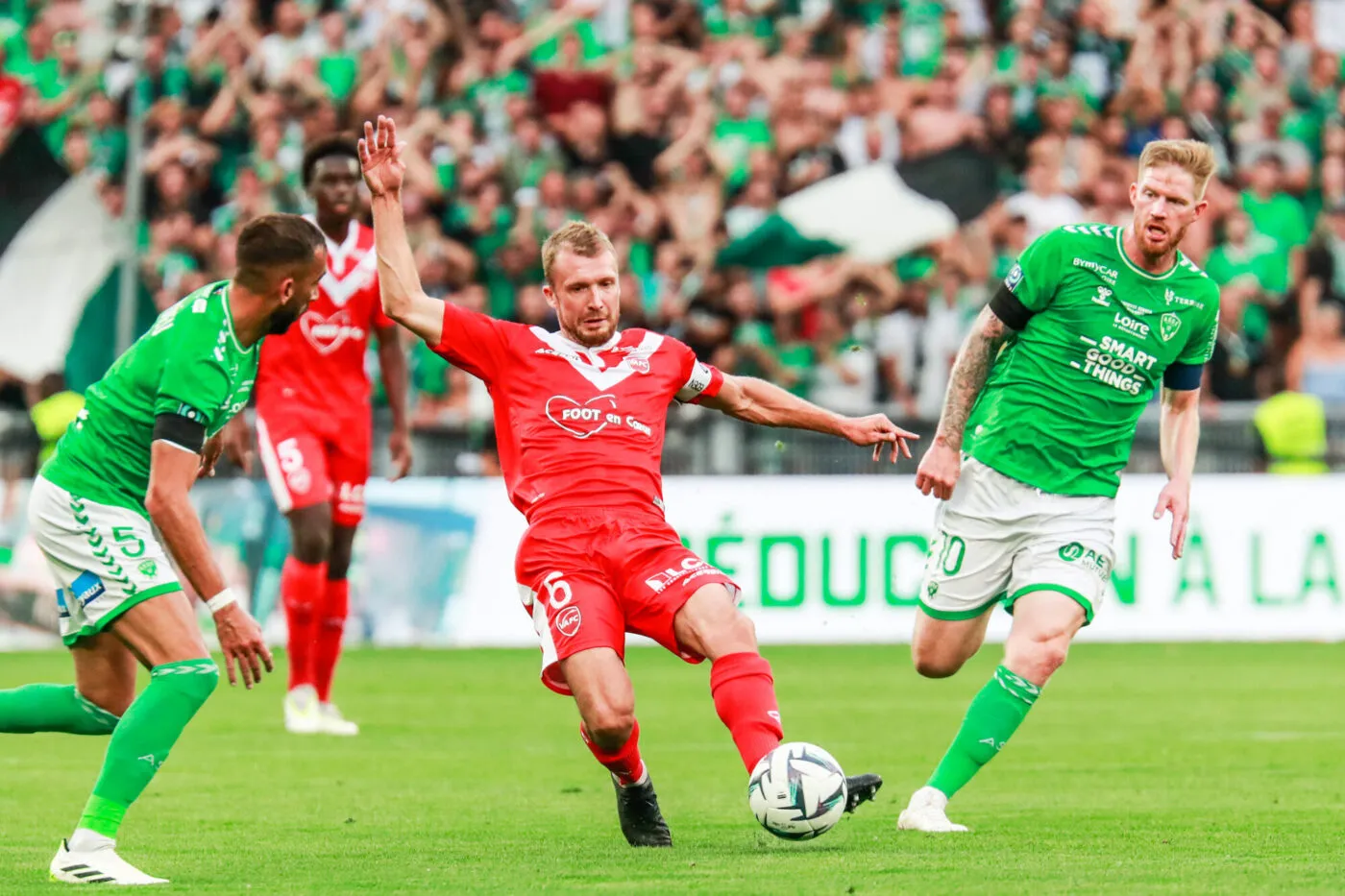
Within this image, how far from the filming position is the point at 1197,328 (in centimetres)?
823

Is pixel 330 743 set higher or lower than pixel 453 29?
lower

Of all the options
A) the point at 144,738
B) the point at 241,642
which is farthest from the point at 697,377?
the point at 144,738

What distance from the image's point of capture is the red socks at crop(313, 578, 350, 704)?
1165 cm

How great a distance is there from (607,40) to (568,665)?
1379 cm

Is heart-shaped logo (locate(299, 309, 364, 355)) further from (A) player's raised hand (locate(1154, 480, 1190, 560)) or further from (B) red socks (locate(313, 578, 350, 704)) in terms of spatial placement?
(A) player's raised hand (locate(1154, 480, 1190, 560))

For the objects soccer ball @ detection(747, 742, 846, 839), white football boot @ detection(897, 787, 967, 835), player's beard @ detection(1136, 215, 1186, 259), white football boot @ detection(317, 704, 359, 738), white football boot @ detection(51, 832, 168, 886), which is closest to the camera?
white football boot @ detection(51, 832, 168, 886)

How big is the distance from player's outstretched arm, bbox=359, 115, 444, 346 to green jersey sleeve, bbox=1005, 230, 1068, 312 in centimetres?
222

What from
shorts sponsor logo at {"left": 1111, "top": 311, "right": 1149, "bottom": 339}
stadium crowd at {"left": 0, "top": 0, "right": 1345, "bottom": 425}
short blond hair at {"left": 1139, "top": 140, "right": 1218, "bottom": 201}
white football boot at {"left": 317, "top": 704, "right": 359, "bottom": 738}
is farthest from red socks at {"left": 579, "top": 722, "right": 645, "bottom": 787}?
stadium crowd at {"left": 0, "top": 0, "right": 1345, "bottom": 425}

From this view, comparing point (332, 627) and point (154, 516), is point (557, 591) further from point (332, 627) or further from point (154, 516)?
point (332, 627)

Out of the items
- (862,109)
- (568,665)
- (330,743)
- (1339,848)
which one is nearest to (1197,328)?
(1339,848)

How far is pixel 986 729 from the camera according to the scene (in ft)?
25.4

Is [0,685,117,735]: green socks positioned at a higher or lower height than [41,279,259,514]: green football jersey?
lower

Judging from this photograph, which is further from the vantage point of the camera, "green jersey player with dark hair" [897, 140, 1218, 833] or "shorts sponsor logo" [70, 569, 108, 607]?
"green jersey player with dark hair" [897, 140, 1218, 833]

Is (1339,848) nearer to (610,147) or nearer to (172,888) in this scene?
(172,888)
